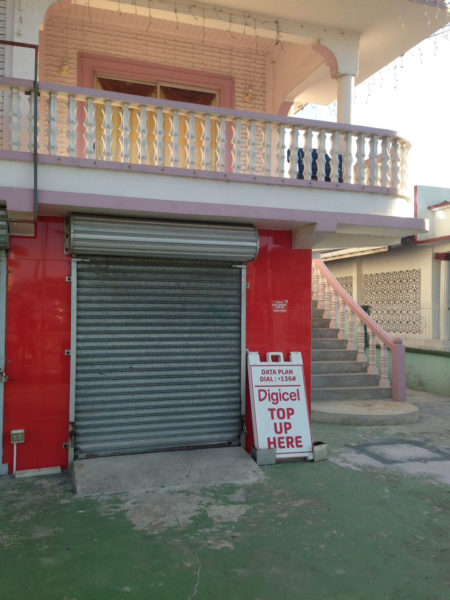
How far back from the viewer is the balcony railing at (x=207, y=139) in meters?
5.59

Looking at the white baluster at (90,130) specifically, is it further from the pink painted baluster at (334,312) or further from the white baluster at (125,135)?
the pink painted baluster at (334,312)

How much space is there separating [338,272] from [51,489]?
14593mm

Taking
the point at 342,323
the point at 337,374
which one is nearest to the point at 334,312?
the point at 342,323

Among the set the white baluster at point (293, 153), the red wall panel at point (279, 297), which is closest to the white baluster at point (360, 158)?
the white baluster at point (293, 153)

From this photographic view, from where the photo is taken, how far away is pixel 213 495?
5.29 meters

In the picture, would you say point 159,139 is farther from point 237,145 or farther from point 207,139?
point 237,145

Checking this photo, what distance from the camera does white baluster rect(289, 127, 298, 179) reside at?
6.34 metres

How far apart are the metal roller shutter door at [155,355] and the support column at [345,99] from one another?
292 centimetres

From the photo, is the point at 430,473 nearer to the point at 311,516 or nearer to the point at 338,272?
the point at 311,516

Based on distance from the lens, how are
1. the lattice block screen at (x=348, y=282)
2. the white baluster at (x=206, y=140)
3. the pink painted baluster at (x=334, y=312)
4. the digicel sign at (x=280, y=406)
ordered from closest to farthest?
the white baluster at (x=206, y=140) → the digicel sign at (x=280, y=406) → the pink painted baluster at (x=334, y=312) → the lattice block screen at (x=348, y=282)

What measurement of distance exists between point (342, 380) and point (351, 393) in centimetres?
32

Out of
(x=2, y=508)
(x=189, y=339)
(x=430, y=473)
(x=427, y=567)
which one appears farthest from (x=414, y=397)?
(x=2, y=508)

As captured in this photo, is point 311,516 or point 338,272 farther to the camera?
point 338,272

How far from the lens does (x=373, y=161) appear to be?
6.73 meters
